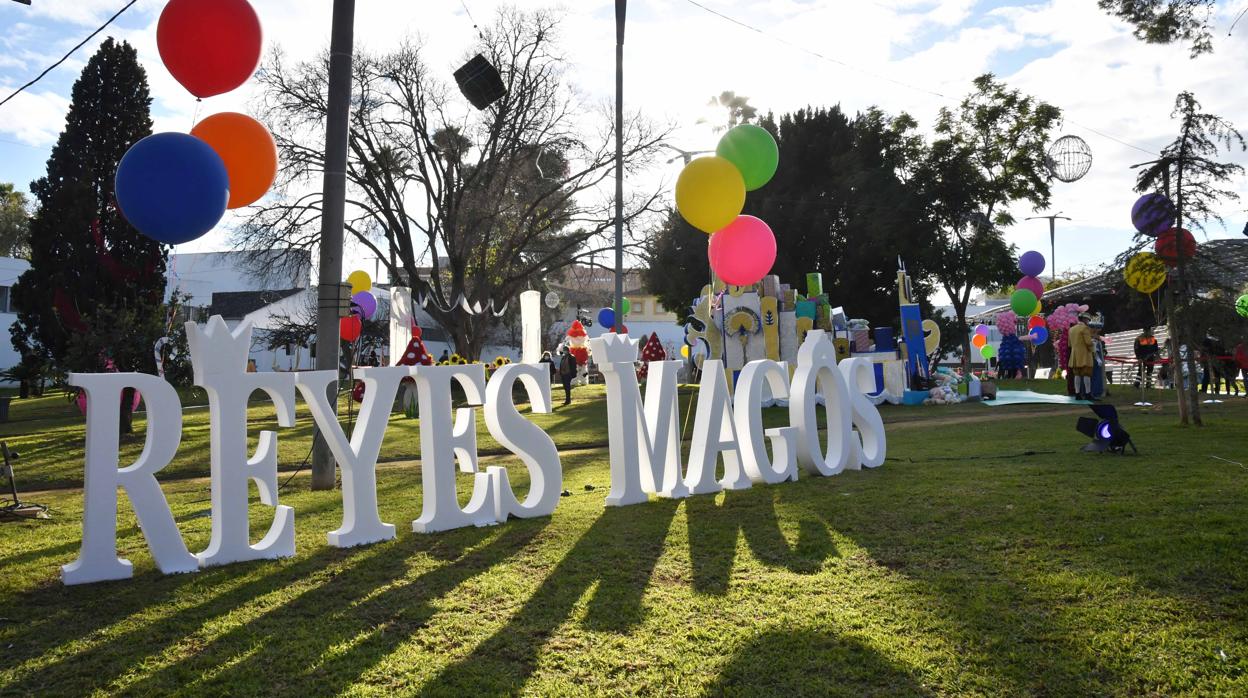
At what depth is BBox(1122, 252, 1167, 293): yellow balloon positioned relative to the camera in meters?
11.0

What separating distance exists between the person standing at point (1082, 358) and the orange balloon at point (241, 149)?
16.9 m

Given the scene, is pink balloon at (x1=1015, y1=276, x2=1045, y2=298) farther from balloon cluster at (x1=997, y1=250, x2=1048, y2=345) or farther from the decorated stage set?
the decorated stage set

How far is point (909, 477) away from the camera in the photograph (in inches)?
306

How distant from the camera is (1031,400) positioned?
17.9 m

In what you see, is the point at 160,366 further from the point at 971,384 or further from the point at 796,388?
the point at 971,384

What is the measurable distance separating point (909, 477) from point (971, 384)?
41.0ft

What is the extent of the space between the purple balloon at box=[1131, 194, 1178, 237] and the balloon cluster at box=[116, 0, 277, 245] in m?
10.5

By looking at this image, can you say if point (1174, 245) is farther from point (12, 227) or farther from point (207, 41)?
point (12, 227)

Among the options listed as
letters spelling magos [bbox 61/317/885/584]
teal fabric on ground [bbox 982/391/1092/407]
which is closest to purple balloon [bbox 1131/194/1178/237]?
letters spelling magos [bbox 61/317/885/584]

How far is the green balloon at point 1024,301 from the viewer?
22188 mm

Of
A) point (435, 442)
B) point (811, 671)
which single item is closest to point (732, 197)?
point (435, 442)

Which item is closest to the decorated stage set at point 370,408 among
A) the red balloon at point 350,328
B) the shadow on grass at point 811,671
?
the shadow on grass at point 811,671

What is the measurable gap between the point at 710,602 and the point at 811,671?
955 mm

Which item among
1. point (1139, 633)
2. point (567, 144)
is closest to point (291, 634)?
point (1139, 633)
